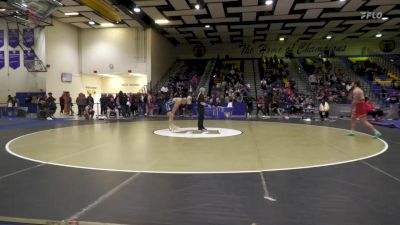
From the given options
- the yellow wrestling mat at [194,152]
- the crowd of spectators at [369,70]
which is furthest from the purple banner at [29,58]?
the crowd of spectators at [369,70]

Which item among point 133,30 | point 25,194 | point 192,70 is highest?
point 133,30

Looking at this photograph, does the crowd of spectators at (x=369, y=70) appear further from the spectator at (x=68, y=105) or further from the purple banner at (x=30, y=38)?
the purple banner at (x=30, y=38)

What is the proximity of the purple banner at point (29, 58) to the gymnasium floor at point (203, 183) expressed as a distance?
13.7m

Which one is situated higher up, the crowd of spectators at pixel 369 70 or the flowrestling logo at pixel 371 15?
the flowrestling logo at pixel 371 15

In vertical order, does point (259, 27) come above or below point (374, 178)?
above

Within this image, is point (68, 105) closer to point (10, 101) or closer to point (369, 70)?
point (10, 101)

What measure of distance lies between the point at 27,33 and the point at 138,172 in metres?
18.1

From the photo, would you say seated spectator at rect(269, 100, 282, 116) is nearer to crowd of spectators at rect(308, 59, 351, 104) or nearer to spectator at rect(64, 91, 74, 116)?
crowd of spectators at rect(308, 59, 351, 104)

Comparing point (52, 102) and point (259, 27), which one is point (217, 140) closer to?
point (52, 102)

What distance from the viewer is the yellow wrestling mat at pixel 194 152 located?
547 cm

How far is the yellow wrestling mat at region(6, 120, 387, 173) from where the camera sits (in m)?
5.47

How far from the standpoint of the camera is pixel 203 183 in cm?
434

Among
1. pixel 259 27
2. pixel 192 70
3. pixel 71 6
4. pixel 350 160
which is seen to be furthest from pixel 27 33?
pixel 350 160

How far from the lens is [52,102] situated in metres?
17.6
